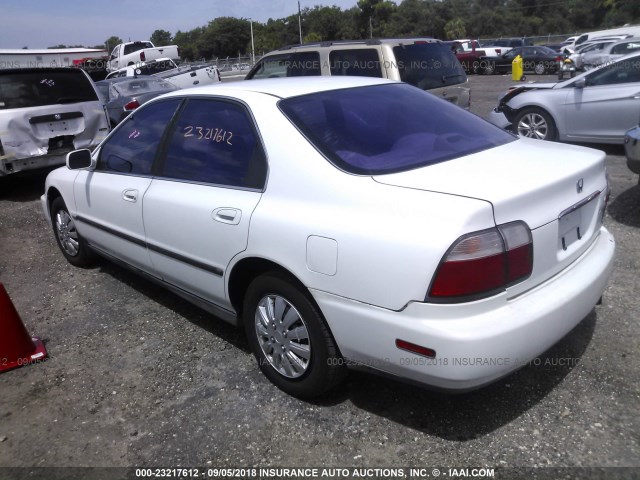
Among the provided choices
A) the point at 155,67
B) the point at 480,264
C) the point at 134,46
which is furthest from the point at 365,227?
the point at 134,46

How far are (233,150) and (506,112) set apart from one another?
6.61 meters

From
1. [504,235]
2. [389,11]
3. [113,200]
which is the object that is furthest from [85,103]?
[389,11]

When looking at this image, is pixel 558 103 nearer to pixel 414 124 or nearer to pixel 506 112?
pixel 506 112

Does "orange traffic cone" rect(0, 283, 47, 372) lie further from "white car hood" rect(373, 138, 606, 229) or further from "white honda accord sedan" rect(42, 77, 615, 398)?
"white car hood" rect(373, 138, 606, 229)

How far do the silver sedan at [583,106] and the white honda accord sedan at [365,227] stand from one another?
5033 mm

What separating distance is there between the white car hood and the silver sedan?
194 inches

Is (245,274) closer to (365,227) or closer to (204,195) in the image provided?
(204,195)

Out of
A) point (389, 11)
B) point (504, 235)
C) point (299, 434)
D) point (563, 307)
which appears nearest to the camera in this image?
point (504, 235)

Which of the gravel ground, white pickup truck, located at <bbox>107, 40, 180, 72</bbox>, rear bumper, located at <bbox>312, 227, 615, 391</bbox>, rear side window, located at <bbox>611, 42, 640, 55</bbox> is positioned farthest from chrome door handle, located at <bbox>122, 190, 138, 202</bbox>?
white pickup truck, located at <bbox>107, 40, 180, 72</bbox>

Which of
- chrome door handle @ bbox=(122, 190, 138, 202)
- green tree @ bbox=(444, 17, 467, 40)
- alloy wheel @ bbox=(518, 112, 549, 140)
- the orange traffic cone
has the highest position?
green tree @ bbox=(444, 17, 467, 40)

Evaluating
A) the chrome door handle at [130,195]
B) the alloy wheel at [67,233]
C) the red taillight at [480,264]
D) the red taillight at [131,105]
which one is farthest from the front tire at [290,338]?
the red taillight at [131,105]

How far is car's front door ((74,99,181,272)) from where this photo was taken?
3723 millimetres

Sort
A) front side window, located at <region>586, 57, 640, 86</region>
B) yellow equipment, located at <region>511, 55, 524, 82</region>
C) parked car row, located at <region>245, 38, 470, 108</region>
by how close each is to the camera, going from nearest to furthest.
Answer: parked car row, located at <region>245, 38, 470, 108</region> → front side window, located at <region>586, 57, 640, 86</region> → yellow equipment, located at <region>511, 55, 524, 82</region>

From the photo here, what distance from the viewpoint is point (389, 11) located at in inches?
2830
